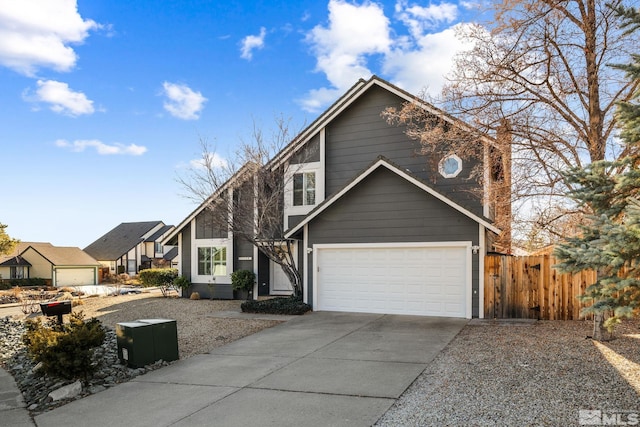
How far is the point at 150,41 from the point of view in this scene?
49.7 feet

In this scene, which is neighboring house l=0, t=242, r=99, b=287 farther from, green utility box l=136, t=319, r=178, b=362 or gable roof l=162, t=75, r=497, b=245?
green utility box l=136, t=319, r=178, b=362

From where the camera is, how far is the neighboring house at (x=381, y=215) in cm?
1318

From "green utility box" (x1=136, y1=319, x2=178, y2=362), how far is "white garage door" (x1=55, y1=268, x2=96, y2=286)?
3645 cm

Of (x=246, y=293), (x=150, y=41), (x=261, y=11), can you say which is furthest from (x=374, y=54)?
(x=246, y=293)


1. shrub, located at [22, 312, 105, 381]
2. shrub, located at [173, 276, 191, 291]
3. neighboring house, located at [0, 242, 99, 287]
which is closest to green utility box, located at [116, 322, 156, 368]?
shrub, located at [22, 312, 105, 381]

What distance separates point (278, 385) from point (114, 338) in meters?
6.12

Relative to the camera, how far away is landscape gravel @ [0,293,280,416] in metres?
7.70

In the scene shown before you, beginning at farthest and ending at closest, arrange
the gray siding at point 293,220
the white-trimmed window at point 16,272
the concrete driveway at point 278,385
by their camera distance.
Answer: the white-trimmed window at point 16,272 → the gray siding at point 293,220 → the concrete driveway at point 278,385

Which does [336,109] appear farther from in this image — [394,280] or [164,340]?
[164,340]

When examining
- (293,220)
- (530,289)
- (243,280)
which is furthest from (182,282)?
(530,289)

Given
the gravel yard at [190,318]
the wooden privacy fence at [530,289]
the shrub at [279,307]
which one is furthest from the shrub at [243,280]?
the wooden privacy fence at [530,289]

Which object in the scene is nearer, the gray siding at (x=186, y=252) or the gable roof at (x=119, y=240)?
the gray siding at (x=186, y=252)

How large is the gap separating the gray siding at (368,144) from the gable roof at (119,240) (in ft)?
122

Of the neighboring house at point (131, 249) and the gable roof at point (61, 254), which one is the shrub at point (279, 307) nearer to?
the gable roof at point (61, 254)
